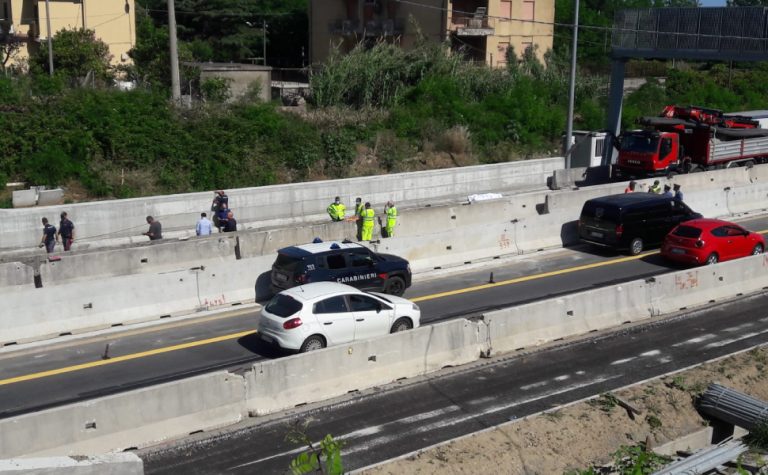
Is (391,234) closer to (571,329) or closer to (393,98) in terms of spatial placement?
(571,329)

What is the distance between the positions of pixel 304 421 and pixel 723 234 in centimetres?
1472

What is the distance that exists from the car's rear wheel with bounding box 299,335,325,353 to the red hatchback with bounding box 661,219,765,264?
11.8 metres

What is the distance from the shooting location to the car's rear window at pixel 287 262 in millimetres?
20047

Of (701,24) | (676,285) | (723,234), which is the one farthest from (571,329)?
(701,24)

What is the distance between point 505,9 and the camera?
179 feet

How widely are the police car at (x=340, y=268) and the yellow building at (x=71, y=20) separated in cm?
3488

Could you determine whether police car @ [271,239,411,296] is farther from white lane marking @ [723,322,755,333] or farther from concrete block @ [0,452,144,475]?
concrete block @ [0,452,144,475]

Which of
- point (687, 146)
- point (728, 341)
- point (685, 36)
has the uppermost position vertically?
point (685, 36)

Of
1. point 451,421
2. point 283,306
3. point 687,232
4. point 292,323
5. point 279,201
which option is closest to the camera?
point 451,421

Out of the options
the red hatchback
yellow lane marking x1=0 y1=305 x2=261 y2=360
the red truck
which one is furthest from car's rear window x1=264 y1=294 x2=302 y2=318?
the red truck

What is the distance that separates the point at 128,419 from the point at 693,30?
1256 inches

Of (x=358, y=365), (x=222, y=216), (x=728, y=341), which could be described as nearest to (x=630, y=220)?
(x=728, y=341)

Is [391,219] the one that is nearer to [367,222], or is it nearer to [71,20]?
[367,222]

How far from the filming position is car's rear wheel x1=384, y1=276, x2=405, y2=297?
21031mm
